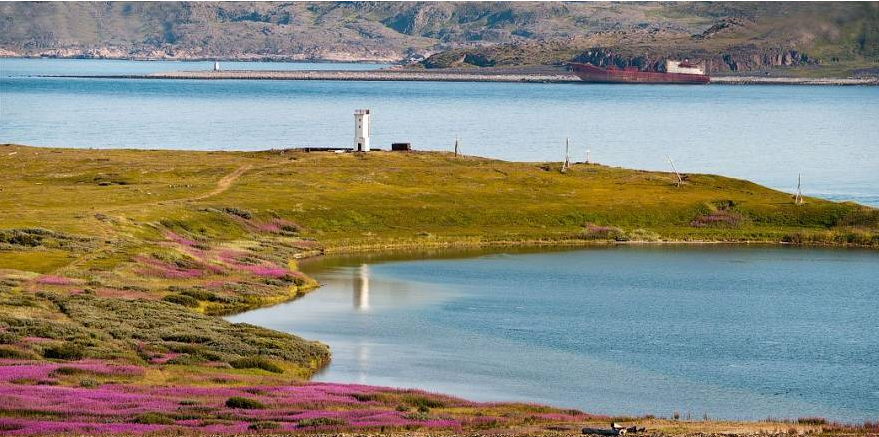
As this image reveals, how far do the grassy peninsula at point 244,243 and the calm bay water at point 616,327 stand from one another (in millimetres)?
4623

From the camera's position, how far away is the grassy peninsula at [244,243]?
1930 inches

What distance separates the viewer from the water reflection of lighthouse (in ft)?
276

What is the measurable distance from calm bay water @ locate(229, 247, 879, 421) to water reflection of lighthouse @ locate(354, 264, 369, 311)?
0.20 m

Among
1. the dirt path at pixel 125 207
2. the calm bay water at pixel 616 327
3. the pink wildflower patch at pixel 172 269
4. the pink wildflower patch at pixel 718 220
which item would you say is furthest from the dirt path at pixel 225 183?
the pink wildflower patch at pixel 718 220

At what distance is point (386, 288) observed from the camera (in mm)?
91188

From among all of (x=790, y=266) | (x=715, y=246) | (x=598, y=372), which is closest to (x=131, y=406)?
(x=598, y=372)

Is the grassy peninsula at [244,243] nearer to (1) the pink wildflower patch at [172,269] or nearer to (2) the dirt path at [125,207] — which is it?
(1) the pink wildflower patch at [172,269]

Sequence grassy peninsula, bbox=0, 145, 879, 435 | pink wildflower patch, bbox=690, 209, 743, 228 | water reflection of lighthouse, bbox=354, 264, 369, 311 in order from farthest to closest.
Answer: pink wildflower patch, bbox=690, 209, 743, 228 < water reflection of lighthouse, bbox=354, 264, 369, 311 < grassy peninsula, bbox=0, 145, 879, 435

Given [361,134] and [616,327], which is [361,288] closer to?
[616,327]

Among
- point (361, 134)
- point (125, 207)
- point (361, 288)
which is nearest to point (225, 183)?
point (125, 207)

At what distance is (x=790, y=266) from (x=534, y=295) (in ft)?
88.3

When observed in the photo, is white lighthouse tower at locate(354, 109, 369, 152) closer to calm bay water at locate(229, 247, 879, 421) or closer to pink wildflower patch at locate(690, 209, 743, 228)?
pink wildflower patch at locate(690, 209, 743, 228)

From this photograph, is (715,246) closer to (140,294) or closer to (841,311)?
(841,311)

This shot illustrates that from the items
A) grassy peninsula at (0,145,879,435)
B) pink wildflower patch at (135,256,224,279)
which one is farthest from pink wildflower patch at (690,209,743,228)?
pink wildflower patch at (135,256,224,279)
